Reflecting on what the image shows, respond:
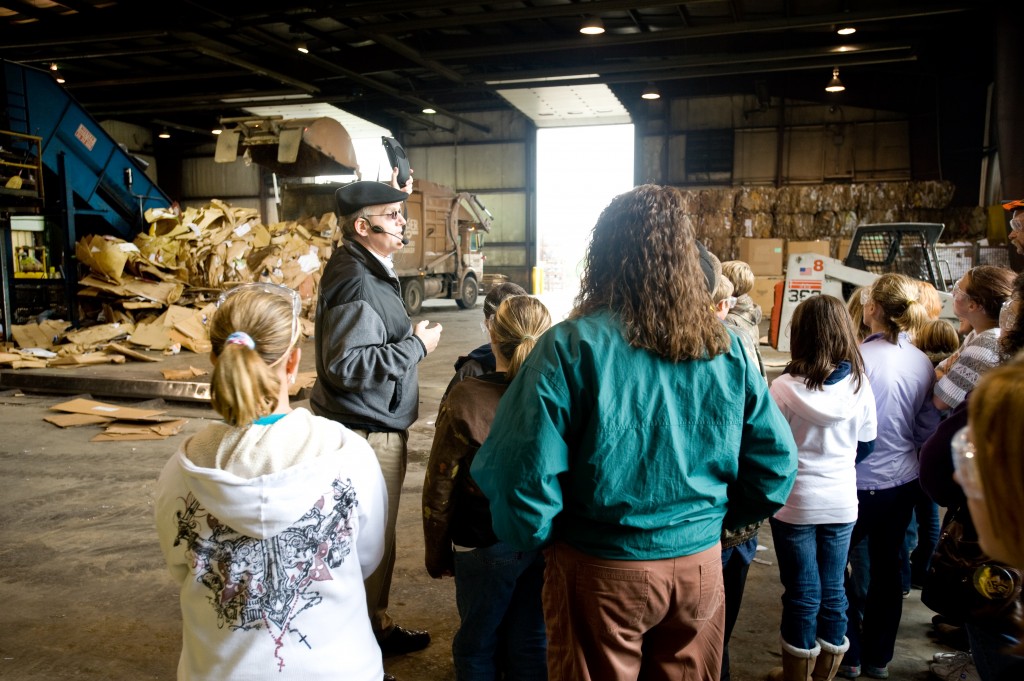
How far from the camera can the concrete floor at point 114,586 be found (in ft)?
9.53

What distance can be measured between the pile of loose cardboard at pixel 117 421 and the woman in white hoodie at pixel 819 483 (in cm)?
550

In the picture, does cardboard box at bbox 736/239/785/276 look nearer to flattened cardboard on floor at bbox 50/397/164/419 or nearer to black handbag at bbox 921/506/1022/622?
flattened cardboard on floor at bbox 50/397/164/419

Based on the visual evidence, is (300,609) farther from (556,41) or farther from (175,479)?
(556,41)

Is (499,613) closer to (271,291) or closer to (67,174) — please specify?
(271,291)

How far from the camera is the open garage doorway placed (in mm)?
20672

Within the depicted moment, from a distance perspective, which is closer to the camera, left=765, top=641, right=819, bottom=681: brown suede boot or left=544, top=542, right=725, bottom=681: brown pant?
left=544, top=542, right=725, bottom=681: brown pant

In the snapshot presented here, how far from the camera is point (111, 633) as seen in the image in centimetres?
314

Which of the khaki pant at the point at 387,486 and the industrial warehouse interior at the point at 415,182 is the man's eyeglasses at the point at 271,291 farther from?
the khaki pant at the point at 387,486

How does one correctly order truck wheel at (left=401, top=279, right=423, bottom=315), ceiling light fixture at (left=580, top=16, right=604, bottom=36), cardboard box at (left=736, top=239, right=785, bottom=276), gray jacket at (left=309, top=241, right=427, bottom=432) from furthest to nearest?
truck wheel at (left=401, top=279, right=423, bottom=315)
cardboard box at (left=736, top=239, right=785, bottom=276)
ceiling light fixture at (left=580, top=16, right=604, bottom=36)
gray jacket at (left=309, top=241, right=427, bottom=432)

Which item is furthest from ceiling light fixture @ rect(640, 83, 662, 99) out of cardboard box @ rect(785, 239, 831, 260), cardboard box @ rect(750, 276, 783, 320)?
cardboard box @ rect(750, 276, 783, 320)

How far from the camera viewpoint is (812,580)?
2.45 metres

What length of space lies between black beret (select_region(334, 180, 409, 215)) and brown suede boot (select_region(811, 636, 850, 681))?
224 cm

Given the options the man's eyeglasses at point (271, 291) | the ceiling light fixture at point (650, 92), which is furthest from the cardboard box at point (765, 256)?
the man's eyeglasses at point (271, 291)

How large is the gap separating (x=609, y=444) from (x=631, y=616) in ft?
1.27
